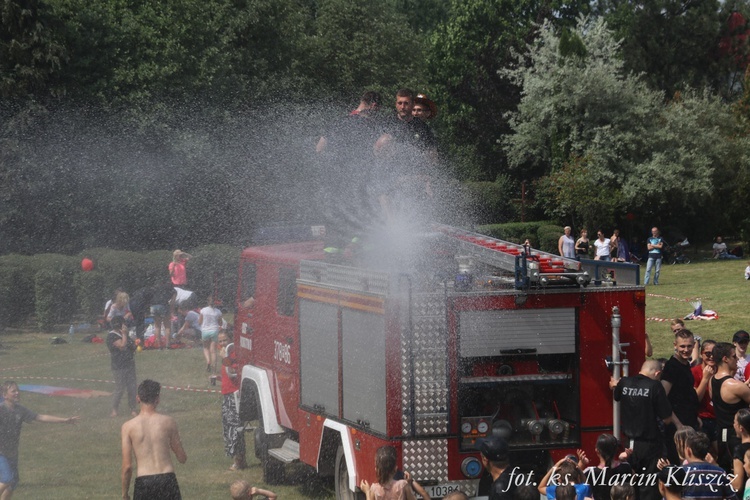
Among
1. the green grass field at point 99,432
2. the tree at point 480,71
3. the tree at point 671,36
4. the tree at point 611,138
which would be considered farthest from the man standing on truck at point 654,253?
the tree at point 671,36

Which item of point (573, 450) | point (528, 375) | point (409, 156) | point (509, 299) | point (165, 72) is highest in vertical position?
point (165, 72)

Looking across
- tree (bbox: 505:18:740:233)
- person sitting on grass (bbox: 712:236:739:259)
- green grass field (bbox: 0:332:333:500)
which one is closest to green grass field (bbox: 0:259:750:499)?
green grass field (bbox: 0:332:333:500)

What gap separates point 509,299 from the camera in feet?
29.3

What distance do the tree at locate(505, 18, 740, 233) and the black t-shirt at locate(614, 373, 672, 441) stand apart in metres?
31.9

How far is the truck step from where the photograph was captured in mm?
10921

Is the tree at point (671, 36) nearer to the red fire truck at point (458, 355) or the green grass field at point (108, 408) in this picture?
the green grass field at point (108, 408)

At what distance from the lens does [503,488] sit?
754 cm

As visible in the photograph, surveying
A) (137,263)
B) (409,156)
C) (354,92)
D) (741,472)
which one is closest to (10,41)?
(137,263)

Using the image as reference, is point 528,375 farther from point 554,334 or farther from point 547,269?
point 547,269

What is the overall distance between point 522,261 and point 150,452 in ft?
11.5

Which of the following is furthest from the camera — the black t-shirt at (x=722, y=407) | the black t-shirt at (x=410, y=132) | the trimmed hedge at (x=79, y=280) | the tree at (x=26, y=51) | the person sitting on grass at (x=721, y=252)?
the person sitting on grass at (x=721, y=252)

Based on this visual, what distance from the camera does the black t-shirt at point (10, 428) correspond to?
10000 mm

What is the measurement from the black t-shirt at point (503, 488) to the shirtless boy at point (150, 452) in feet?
8.40

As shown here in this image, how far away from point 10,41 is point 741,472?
30592 mm
